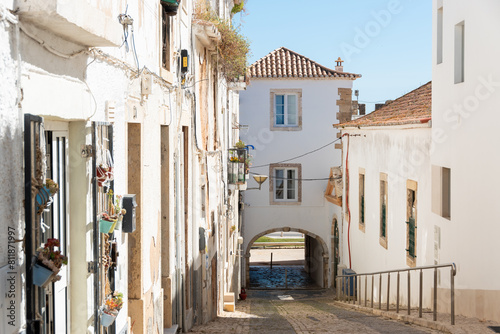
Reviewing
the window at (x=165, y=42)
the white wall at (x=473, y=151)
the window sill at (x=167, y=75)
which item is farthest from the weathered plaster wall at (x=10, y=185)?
the white wall at (x=473, y=151)

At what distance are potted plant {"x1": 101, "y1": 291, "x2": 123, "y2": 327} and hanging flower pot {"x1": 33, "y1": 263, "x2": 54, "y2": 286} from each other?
5.40ft

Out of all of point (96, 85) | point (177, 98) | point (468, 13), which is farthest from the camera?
point (468, 13)

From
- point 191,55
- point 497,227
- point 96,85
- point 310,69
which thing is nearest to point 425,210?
point 497,227

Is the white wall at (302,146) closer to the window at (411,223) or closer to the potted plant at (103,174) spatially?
the window at (411,223)

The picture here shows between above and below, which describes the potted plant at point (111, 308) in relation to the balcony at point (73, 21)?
below

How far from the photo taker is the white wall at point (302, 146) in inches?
1125

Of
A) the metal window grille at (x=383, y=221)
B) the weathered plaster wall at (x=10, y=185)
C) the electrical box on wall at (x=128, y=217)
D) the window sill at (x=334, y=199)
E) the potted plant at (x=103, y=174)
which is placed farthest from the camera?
the window sill at (x=334, y=199)

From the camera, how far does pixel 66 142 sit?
4.68 m

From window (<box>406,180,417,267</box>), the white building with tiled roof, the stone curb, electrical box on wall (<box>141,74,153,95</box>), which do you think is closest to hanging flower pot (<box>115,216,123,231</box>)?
electrical box on wall (<box>141,74,153,95</box>)

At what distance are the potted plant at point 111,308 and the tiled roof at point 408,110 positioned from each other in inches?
347

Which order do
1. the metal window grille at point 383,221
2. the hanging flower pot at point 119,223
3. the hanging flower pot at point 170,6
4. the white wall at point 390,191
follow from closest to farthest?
the hanging flower pot at point 119,223
the hanging flower pot at point 170,6
the white wall at point 390,191
the metal window grille at point 383,221

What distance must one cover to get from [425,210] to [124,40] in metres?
9.06

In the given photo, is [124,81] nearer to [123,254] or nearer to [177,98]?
[123,254]

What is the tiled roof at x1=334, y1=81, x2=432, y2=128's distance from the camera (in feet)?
46.8
